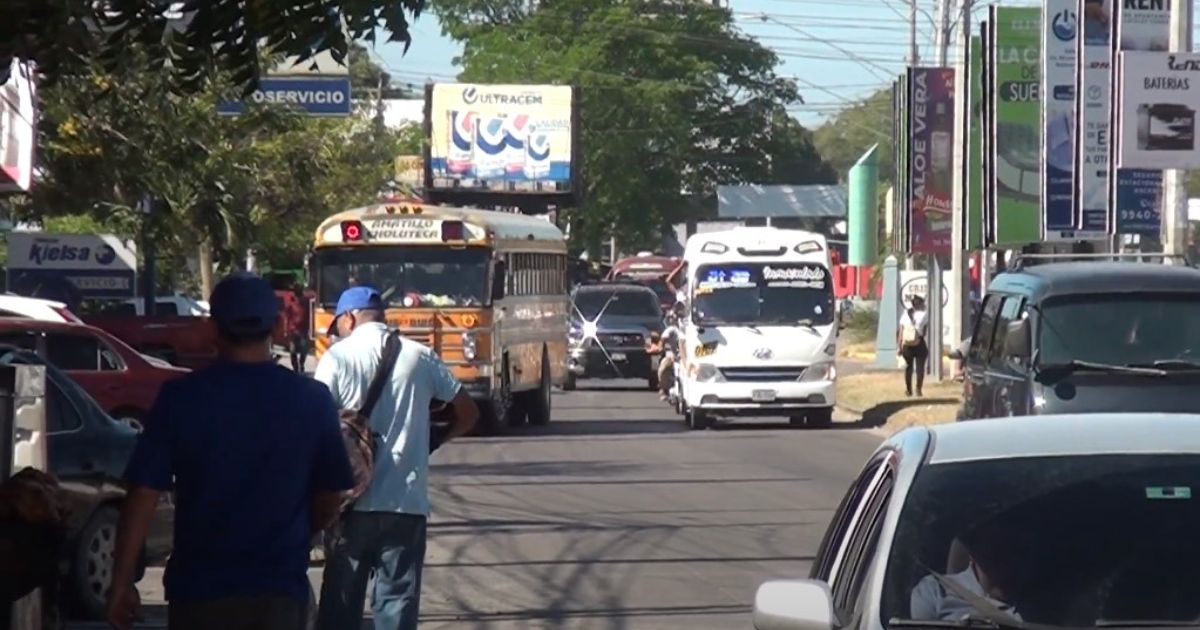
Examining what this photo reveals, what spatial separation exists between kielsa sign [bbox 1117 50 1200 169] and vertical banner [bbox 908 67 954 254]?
46.2ft

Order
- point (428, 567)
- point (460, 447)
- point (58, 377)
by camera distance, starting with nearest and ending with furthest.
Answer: point (58, 377) → point (428, 567) → point (460, 447)

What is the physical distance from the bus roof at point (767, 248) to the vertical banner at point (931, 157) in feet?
28.1

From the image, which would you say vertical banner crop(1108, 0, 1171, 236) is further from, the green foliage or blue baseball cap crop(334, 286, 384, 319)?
blue baseball cap crop(334, 286, 384, 319)

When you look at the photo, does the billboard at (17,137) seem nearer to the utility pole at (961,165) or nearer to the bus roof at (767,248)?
the bus roof at (767,248)

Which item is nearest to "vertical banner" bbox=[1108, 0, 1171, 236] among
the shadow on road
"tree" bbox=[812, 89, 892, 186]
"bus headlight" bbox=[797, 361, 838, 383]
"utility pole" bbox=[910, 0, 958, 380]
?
the shadow on road

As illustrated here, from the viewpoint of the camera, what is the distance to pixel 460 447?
26.6 m

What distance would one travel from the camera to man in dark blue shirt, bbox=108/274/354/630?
6.46 m

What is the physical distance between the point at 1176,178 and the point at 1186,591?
19.6 metres

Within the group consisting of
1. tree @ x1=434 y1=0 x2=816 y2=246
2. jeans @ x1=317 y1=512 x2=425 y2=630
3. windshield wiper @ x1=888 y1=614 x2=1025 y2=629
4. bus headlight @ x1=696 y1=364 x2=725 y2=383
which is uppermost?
tree @ x1=434 y1=0 x2=816 y2=246

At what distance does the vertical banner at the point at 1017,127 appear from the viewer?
1373 inches

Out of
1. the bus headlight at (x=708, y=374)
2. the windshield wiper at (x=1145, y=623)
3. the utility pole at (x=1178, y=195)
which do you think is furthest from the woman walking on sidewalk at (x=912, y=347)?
the windshield wiper at (x=1145, y=623)

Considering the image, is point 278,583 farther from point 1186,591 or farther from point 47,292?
point 47,292

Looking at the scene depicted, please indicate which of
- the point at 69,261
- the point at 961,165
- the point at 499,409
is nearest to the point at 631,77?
the point at 961,165

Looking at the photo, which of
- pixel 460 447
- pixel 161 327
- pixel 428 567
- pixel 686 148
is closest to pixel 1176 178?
pixel 460 447
